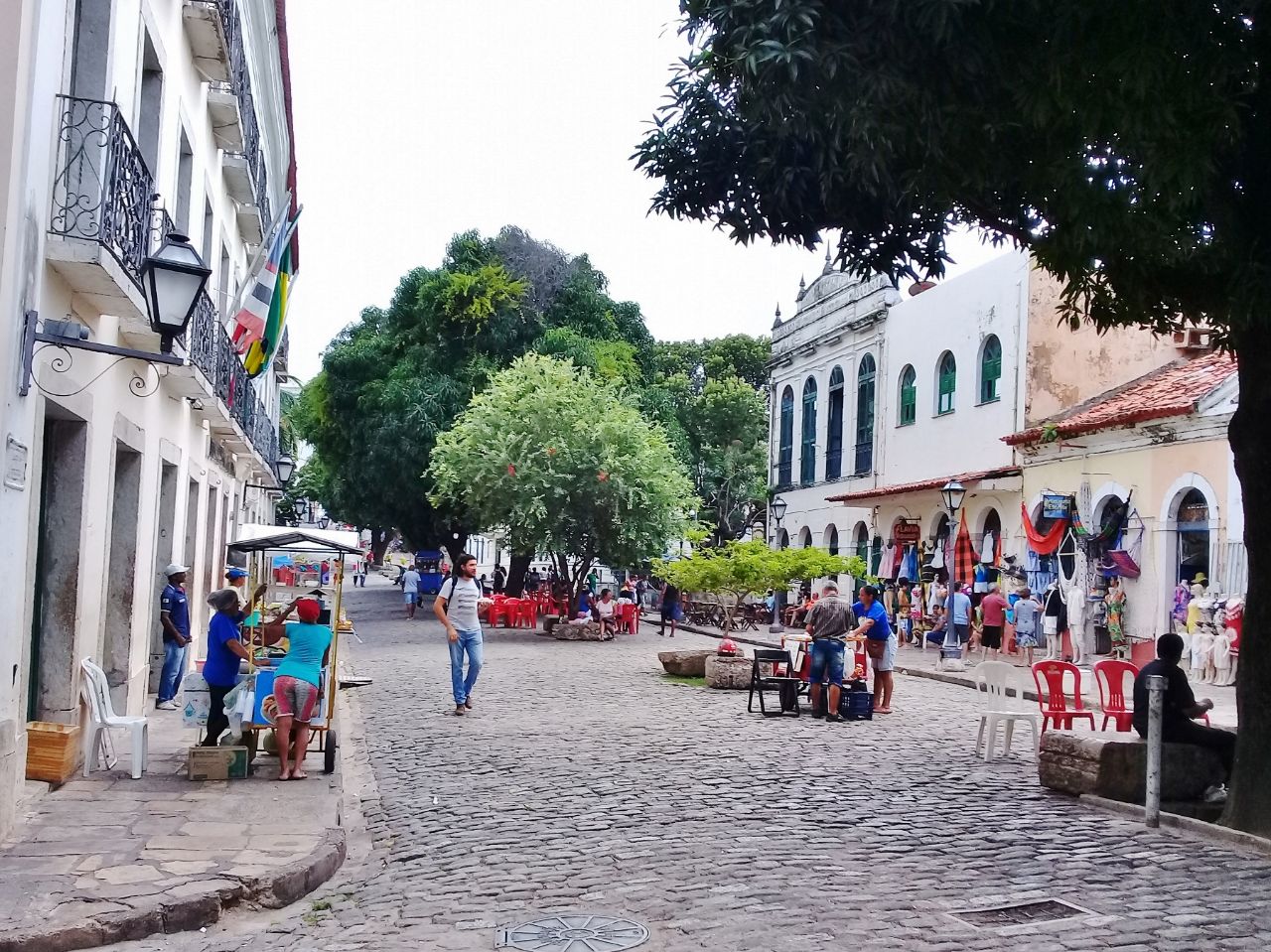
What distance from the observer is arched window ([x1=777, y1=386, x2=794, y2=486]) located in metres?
40.0

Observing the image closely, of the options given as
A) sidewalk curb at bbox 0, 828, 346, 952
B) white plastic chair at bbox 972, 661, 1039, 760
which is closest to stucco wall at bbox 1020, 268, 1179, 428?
white plastic chair at bbox 972, 661, 1039, 760

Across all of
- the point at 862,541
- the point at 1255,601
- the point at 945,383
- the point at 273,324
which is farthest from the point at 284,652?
the point at 862,541

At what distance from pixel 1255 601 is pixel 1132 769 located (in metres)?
1.57

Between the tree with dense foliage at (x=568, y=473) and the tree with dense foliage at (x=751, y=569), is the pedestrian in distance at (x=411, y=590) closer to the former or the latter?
the tree with dense foliage at (x=568, y=473)

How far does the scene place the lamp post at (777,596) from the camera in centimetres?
3284

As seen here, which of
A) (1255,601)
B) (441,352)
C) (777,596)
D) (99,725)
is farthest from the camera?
(777,596)

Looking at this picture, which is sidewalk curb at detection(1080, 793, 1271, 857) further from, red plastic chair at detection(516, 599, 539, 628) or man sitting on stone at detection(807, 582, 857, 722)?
red plastic chair at detection(516, 599, 539, 628)

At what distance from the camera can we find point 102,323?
976 cm

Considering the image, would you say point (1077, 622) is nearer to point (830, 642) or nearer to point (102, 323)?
point (830, 642)

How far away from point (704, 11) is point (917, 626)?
2280cm

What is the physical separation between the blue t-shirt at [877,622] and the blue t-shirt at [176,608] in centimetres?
735

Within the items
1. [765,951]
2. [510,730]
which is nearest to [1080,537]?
[510,730]

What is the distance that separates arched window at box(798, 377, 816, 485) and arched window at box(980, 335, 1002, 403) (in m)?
9.97

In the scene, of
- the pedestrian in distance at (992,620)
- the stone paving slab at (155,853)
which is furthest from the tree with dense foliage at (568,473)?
the stone paving slab at (155,853)
